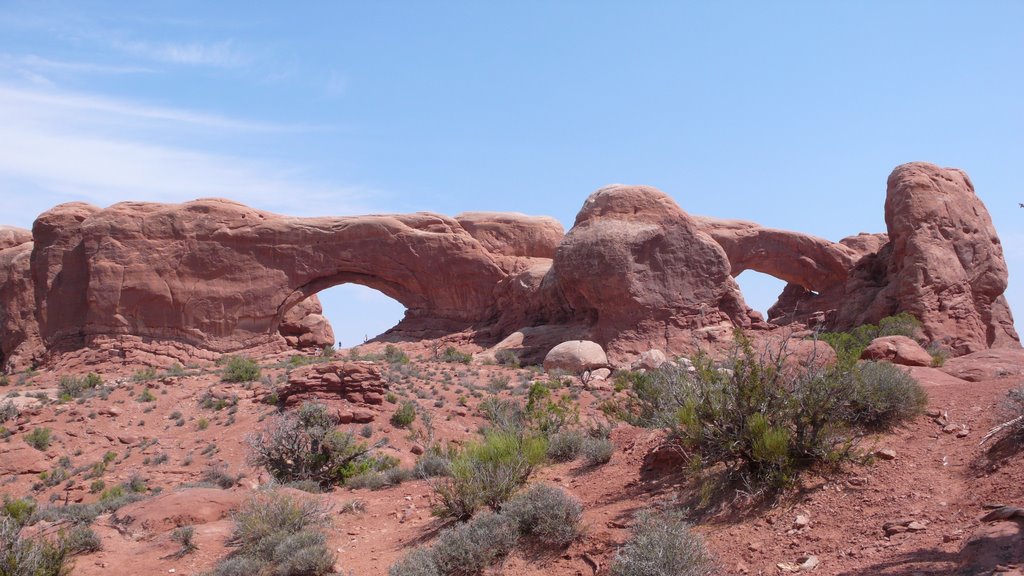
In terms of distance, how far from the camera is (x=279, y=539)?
8.82 metres

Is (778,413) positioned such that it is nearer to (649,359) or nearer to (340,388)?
(340,388)

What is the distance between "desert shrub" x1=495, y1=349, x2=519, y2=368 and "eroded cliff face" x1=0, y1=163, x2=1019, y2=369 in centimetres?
196

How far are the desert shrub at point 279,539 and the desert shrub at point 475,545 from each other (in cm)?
133

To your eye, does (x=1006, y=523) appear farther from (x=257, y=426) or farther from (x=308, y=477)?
(x=257, y=426)

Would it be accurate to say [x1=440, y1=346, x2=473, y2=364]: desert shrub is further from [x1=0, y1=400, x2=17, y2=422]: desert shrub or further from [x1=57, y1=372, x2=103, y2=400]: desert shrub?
[x1=0, y1=400, x2=17, y2=422]: desert shrub

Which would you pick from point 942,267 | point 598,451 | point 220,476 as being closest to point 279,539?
point 598,451

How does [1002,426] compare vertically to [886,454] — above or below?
above

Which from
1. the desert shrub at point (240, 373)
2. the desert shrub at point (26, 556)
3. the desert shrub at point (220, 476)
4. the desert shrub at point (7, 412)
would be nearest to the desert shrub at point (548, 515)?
the desert shrub at point (26, 556)

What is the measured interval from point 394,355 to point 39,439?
38.1 ft

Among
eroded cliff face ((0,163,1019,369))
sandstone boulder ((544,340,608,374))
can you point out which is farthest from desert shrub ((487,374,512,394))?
eroded cliff face ((0,163,1019,369))

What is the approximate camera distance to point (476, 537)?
7.82 m

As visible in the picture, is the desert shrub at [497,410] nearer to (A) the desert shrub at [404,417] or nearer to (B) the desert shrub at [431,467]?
(A) the desert shrub at [404,417]

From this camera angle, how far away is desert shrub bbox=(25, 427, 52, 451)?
1860 centimetres

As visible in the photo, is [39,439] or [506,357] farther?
[506,357]
